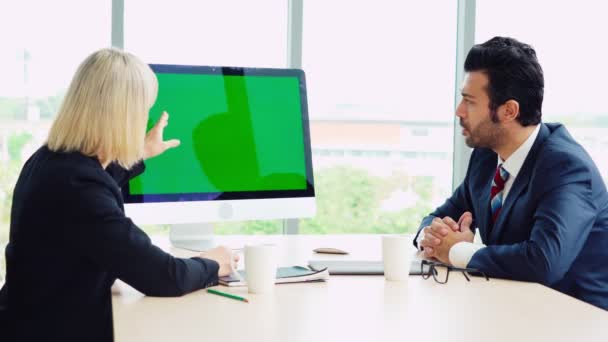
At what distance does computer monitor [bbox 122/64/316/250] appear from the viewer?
7.04ft

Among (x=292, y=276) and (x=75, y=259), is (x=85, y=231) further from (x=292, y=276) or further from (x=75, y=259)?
(x=292, y=276)

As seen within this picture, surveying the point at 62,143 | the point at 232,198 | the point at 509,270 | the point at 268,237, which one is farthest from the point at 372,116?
the point at 62,143

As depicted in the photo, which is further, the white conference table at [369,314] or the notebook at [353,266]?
the notebook at [353,266]

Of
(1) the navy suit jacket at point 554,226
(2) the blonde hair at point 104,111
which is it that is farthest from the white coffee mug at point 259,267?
(1) the navy suit jacket at point 554,226

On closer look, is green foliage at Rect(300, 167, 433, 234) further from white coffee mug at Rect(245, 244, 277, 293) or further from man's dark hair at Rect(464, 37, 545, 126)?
white coffee mug at Rect(245, 244, 277, 293)

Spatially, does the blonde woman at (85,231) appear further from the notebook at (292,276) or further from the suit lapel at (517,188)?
the suit lapel at (517,188)

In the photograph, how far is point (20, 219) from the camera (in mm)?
1609

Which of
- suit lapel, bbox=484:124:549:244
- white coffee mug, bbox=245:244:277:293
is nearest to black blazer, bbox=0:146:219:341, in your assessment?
white coffee mug, bbox=245:244:277:293

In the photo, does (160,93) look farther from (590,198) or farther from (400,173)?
(400,173)

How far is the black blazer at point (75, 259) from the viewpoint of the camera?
4.97 feet

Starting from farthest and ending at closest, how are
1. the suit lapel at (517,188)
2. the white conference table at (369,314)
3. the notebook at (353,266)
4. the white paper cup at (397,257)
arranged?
1. the suit lapel at (517,188)
2. the notebook at (353,266)
3. the white paper cup at (397,257)
4. the white conference table at (369,314)

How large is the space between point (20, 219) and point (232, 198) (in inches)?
28.8

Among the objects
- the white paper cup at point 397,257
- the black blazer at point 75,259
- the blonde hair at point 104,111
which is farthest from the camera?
the white paper cup at point 397,257

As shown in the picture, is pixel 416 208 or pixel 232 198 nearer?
pixel 232 198
